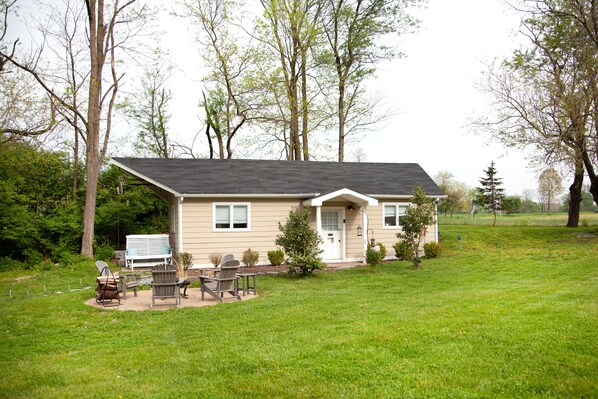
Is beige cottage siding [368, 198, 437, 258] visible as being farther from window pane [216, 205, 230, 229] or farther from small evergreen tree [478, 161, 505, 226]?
small evergreen tree [478, 161, 505, 226]

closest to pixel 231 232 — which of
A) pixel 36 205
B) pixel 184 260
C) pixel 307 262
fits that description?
pixel 184 260

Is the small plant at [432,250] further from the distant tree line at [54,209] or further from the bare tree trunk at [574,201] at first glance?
the bare tree trunk at [574,201]

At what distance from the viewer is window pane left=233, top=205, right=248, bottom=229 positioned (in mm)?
17625

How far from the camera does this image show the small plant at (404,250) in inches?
640

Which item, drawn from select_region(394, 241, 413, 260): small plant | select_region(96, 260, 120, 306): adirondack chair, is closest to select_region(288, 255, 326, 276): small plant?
select_region(394, 241, 413, 260): small plant

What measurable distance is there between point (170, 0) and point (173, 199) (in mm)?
14427

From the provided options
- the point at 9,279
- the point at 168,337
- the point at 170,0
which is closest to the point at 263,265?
the point at 9,279

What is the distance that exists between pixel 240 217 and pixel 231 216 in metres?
0.36

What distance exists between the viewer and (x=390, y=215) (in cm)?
1992

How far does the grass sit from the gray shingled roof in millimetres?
6841

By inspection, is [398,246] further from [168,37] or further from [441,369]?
[168,37]

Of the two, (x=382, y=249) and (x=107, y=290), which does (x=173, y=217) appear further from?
(x=107, y=290)

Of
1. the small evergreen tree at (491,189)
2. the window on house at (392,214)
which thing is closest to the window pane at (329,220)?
the window on house at (392,214)

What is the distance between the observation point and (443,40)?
21.3 metres
